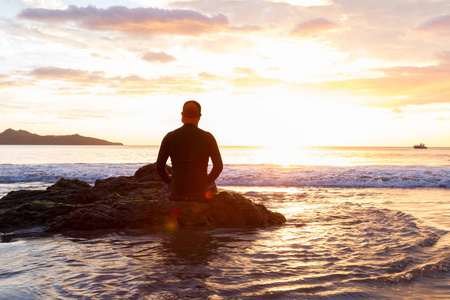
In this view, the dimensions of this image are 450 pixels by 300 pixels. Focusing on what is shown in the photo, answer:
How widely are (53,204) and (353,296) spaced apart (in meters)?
7.76

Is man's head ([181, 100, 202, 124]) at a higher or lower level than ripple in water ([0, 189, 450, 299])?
higher

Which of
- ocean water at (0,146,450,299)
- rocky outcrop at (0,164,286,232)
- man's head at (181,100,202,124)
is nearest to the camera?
ocean water at (0,146,450,299)

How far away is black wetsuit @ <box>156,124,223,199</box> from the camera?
20.5 ft

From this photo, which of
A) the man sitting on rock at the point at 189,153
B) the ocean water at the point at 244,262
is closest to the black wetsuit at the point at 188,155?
the man sitting on rock at the point at 189,153

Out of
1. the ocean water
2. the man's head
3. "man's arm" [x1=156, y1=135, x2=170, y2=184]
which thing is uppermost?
the man's head

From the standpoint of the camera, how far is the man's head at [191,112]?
6230 mm

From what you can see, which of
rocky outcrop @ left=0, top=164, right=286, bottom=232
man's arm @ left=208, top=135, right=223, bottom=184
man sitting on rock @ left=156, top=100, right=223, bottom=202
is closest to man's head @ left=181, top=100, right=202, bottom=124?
man sitting on rock @ left=156, top=100, right=223, bottom=202

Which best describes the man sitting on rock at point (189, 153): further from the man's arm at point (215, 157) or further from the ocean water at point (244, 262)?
the ocean water at point (244, 262)

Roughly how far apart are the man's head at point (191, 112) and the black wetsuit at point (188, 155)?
90 mm

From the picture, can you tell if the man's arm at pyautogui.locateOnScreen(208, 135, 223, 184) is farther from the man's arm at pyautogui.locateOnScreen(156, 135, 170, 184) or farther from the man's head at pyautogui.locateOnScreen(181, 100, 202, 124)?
the man's arm at pyautogui.locateOnScreen(156, 135, 170, 184)

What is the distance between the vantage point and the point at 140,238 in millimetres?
6836

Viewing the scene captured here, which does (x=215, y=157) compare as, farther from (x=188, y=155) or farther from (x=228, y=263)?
(x=228, y=263)

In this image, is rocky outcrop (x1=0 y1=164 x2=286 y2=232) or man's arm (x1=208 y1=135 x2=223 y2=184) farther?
rocky outcrop (x1=0 y1=164 x2=286 y2=232)

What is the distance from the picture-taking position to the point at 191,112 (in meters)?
6.25
